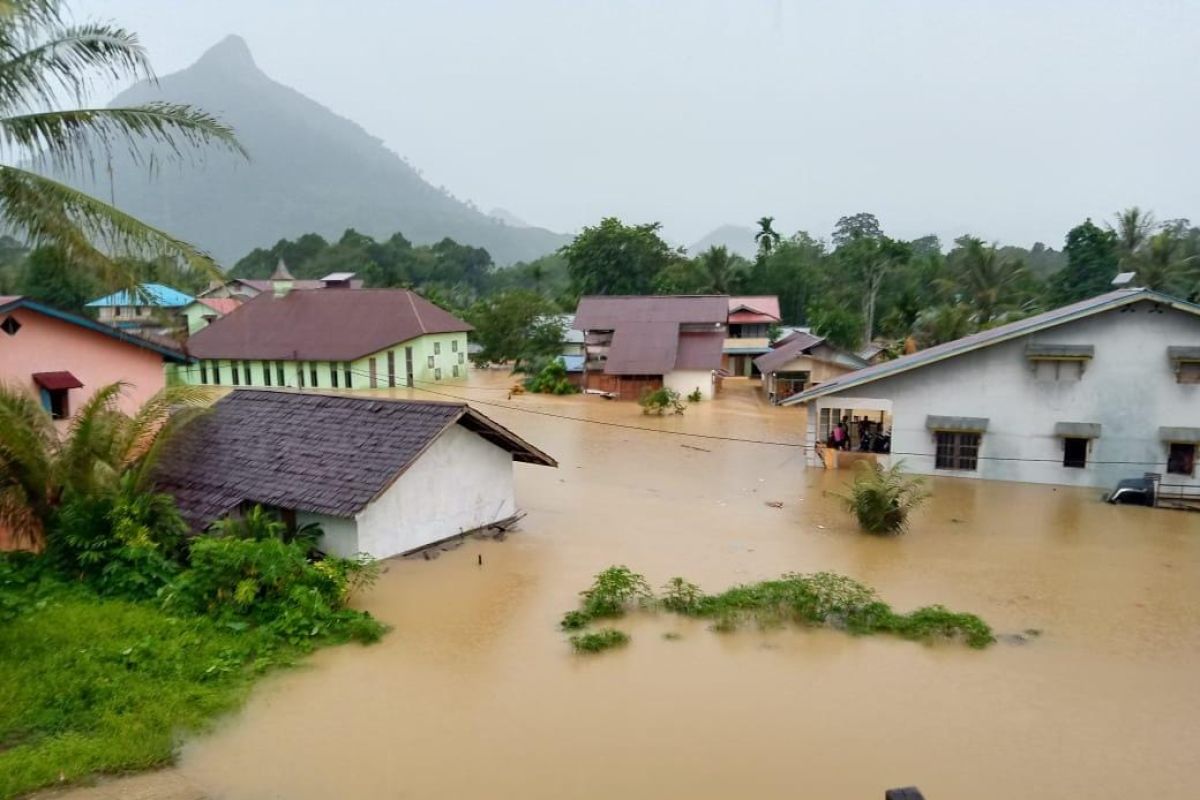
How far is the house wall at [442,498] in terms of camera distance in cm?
→ 1201

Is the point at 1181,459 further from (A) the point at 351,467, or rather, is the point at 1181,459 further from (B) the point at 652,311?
(B) the point at 652,311

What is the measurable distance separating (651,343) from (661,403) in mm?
4655

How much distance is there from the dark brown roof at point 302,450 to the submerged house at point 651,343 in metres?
18.4

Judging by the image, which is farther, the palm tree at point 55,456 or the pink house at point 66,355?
the pink house at point 66,355

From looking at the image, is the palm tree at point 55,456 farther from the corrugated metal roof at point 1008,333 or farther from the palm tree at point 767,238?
the palm tree at point 767,238

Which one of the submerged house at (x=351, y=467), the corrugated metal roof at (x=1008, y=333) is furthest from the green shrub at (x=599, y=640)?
the corrugated metal roof at (x=1008, y=333)

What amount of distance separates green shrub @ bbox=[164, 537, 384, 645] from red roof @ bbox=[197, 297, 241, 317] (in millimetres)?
35666

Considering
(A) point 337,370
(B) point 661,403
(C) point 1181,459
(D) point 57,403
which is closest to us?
(D) point 57,403

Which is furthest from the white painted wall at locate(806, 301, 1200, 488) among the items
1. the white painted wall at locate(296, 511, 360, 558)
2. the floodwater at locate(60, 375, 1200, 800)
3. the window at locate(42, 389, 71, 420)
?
the window at locate(42, 389, 71, 420)

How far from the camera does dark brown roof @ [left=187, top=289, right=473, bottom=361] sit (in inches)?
1362

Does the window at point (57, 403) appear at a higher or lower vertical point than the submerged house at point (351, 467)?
higher

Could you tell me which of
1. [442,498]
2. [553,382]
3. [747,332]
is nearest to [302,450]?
[442,498]

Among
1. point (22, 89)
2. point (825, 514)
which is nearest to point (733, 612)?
point (825, 514)

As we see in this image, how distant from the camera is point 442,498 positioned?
13070 millimetres
